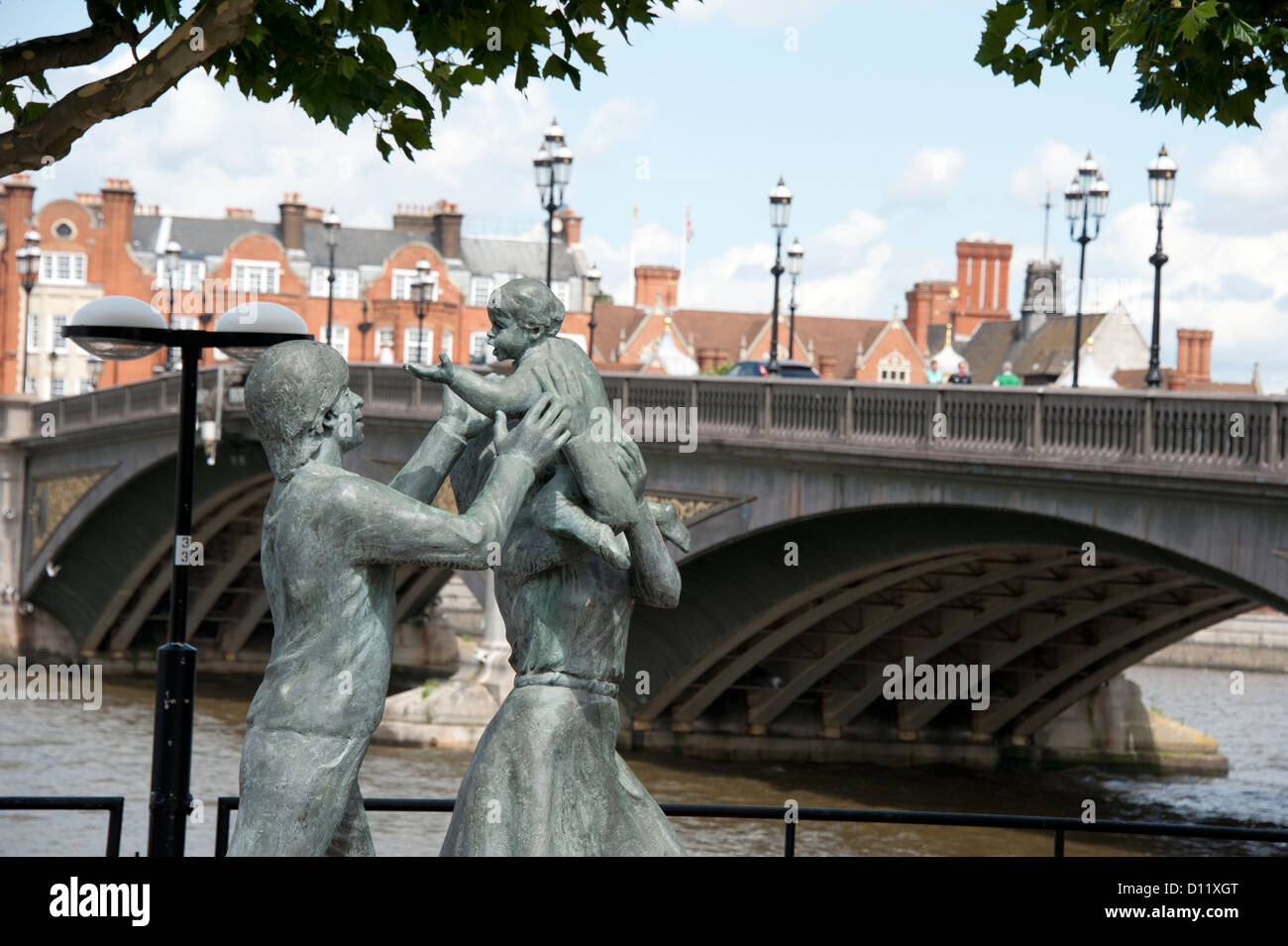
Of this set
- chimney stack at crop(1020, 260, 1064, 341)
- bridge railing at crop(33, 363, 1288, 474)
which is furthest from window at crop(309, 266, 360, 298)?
bridge railing at crop(33, 363, 1288, 474)

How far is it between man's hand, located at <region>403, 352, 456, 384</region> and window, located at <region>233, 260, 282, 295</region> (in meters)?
67.8

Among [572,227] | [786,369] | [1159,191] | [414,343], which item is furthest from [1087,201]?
[572,227]

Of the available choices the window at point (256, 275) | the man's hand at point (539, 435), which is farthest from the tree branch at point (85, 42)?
the window at point (256, 275)

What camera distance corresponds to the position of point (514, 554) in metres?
5.88

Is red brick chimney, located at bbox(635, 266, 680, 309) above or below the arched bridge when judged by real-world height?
above

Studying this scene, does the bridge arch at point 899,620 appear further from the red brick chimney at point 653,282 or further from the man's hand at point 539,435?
the red brick chimney at point 653,282

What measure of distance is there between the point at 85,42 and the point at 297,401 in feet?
13.3

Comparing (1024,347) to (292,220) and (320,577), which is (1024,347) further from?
(320,577)

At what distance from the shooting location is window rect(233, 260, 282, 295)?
239 ft

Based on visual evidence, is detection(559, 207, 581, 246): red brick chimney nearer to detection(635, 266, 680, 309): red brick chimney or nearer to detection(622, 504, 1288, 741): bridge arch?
detection(635, 266, 680, 309): red brick chimney

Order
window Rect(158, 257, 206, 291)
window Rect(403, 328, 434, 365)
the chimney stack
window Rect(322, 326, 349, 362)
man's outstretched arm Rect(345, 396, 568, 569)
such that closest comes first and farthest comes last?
man's outstretched arm Rect(345, 396, 568, 569) → window Rect(403, 328, 434, 365) → window Rect(158, 257, 206, 291) → window Rect(322, 326, 349, 362) → the chimney stack
